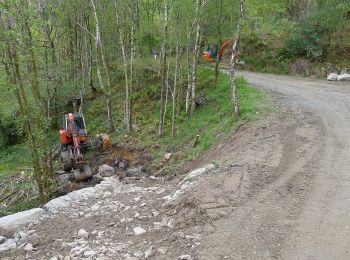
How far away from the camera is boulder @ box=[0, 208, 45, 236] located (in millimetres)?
9008

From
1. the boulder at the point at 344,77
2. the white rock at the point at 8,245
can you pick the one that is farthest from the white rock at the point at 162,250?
the boulder at the point at 344,77

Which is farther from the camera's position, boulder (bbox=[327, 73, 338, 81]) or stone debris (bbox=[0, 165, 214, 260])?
boulder (bbox=[327, 73, 338, 81])

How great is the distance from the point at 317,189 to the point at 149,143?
11.1 metres

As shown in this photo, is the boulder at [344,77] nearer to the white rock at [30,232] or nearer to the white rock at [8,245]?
the white rock at [30,232]

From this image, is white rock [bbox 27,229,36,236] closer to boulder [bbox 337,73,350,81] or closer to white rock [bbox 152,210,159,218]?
white rock [bbox 152,210,159,218]

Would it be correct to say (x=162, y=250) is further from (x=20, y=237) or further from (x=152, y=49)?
(x=152, y=49)

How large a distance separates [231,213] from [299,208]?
4.83ft

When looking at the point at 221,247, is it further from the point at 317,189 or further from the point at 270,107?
the point at 270,107

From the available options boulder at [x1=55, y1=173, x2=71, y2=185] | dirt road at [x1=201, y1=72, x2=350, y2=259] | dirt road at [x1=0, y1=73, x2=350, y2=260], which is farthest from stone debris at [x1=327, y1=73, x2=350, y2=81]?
boulder at [x1=55, y1=173, x2=71, y2=185]

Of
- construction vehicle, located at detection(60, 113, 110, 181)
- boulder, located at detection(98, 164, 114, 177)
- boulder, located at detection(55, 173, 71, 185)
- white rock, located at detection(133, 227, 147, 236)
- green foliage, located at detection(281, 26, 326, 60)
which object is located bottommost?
boulder, located at detection(55, 173, 71, 185)

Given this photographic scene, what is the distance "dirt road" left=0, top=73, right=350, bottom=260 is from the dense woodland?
16.8ft

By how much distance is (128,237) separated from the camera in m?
7.84

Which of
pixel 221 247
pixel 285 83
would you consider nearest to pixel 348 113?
pixel 285 83

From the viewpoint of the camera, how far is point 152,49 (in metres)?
26.2
